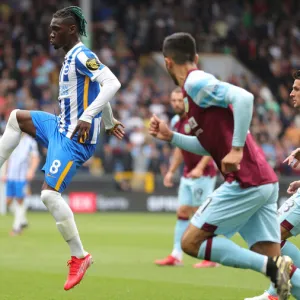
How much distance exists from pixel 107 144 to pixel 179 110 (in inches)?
488

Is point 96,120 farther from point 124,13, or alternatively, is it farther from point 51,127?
point 124,13

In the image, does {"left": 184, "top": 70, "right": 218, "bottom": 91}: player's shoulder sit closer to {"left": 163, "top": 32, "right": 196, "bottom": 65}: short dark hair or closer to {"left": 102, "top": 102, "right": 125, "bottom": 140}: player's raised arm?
{"left": 163, "top": 32, "right": 196, "bottom": 65}: short dark hair

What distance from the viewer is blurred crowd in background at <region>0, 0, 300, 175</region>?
24.4 m

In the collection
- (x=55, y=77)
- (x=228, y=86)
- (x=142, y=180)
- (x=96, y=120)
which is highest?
(x=228, y=86)

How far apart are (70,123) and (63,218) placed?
968 millimetres

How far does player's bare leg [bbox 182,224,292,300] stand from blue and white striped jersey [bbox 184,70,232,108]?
3.41 ft

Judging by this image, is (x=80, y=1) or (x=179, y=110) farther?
(x=80, y=1)

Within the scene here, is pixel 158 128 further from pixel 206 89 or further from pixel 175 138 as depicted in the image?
pixel 206 89

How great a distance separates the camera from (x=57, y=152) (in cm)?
866

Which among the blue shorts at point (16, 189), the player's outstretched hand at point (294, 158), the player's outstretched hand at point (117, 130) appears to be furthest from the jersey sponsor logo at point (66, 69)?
the blue shorts at point (16, 189)

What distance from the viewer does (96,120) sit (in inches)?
352

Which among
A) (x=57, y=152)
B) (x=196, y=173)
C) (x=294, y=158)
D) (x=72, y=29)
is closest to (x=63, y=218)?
(x=57, y=152)

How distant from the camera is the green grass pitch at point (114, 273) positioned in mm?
9297

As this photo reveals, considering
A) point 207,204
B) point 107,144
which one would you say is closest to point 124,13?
point 107,144
